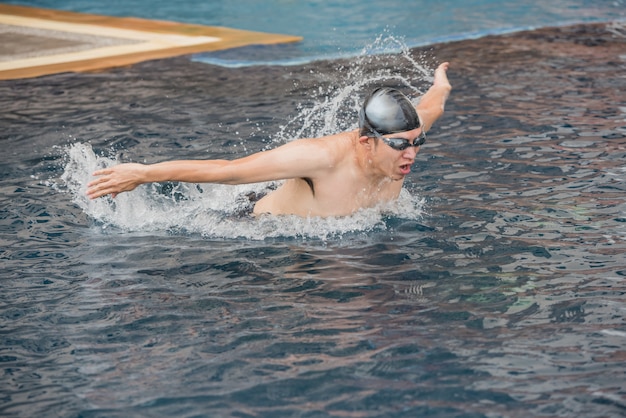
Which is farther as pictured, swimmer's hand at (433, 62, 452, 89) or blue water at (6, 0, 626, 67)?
blue water at (6, 0, 626, 67)

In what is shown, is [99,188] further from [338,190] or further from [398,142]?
[398,142]

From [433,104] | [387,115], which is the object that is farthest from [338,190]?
[433,104]

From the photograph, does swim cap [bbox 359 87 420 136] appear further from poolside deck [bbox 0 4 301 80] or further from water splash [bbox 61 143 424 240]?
poolside deck [bbox 0 4 301 80]

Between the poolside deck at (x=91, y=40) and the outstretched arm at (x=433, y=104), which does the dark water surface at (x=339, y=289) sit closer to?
the outstretched arm at (x=433, y=104)

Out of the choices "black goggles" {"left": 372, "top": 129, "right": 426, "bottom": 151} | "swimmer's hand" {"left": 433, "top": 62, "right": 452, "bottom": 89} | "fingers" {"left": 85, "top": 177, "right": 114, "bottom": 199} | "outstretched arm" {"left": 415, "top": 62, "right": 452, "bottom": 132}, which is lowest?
"fingers" {"left": 85, "top": 177, "right": 114, "bottom": 199}

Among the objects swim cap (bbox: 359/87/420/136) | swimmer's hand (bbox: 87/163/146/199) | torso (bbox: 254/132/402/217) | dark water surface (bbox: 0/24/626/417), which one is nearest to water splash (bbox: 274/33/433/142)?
dark water surface (bbox: 0/24/626/417)

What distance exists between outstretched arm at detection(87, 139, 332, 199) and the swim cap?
1.04ft

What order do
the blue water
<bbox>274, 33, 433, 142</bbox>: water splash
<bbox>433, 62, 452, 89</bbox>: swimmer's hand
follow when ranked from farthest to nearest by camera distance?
the blue water, <bbox>274, 33, 433, 142</bbox>: water splash, <bbox>433, 62, 452, 89</bbox>: swimmer's hand

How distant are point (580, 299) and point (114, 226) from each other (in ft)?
10.3

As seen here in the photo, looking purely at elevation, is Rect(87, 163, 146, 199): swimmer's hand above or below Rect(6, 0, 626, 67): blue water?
below

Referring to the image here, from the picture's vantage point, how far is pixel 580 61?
1109 centimetres

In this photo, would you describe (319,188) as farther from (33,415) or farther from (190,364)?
(33,415)

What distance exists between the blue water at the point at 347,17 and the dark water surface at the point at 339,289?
3640mm

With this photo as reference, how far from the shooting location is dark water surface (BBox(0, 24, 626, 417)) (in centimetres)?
414
